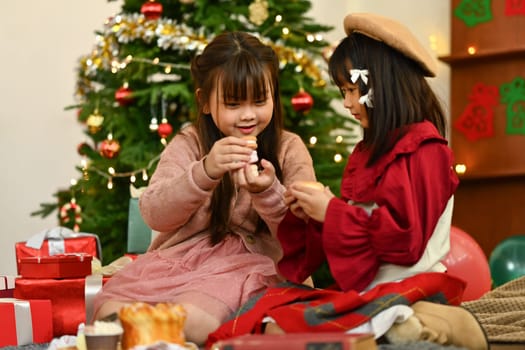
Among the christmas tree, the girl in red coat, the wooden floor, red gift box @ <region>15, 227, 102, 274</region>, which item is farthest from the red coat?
the christmas tree

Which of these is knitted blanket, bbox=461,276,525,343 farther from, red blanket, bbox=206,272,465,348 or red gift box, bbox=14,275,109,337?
red gift box, bbox=14,275,109,337

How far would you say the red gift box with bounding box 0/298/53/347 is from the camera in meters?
2.00

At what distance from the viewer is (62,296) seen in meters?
2.10

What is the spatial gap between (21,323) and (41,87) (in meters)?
2.40

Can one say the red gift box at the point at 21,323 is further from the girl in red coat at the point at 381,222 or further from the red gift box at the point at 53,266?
the girl in red coat at the point at 381,222

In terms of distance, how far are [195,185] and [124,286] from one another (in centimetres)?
27

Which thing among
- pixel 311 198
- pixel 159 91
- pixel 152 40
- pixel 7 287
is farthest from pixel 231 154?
pixel 152 40

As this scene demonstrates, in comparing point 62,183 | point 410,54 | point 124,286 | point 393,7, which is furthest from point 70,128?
point 410,54

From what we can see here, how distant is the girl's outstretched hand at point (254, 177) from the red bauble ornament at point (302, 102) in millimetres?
1143

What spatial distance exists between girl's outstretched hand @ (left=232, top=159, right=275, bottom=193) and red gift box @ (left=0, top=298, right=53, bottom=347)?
2.02ft

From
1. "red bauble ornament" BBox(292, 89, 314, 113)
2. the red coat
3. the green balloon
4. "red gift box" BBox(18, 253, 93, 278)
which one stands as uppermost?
"red bauble ornament" BBox(292, 89, 314, 113)

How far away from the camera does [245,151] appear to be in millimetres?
1707

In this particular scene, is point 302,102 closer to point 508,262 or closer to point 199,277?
point 508,262

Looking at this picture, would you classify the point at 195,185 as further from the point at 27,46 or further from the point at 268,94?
the point at 27,46
